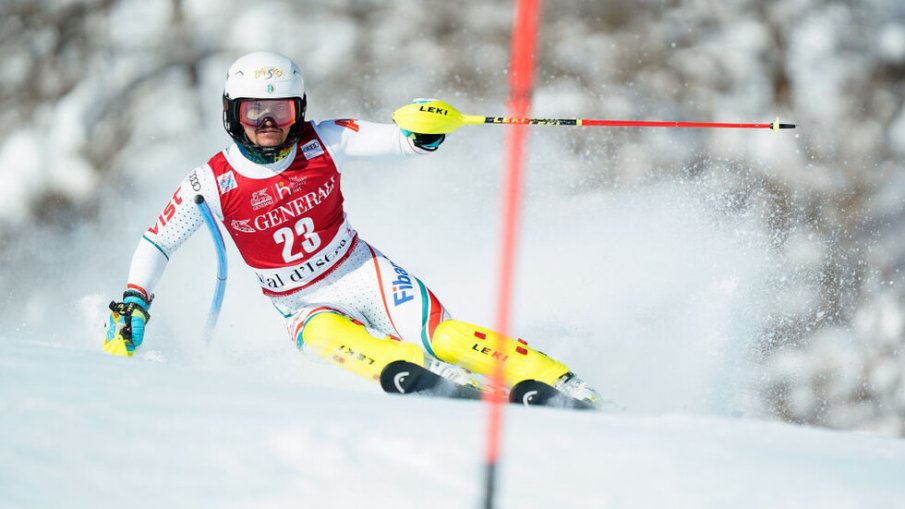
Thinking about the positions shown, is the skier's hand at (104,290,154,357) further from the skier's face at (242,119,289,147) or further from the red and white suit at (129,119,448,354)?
the skier's face at (242,119,289,147)

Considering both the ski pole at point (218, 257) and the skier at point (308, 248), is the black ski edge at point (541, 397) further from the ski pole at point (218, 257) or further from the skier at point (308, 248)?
the ski pole at point (218, 257)

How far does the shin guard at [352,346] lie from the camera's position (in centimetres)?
346

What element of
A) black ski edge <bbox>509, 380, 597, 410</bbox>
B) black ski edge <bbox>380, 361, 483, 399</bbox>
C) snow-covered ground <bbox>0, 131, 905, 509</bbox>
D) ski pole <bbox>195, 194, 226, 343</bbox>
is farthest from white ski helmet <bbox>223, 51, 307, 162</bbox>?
black ski edge <bbox>509, 380, 597, 410</bbox>

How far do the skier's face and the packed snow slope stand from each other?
4.45 feet

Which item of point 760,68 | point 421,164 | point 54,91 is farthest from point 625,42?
point 54,91

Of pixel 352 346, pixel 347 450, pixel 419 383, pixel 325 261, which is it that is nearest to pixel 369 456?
pixel 347 450

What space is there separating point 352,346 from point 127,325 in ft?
2.56

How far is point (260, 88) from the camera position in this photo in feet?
11.4

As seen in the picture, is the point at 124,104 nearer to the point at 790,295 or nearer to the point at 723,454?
the point at 790,295

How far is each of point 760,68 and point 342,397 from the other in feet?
17.7

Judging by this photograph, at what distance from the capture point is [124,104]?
7.19m

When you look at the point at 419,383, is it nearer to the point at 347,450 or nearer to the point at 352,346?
the point at 352,346

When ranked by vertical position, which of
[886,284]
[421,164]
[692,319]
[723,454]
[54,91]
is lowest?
[723,454]

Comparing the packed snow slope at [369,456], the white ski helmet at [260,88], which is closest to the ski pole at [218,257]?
the white ski helmet at [260,88]
